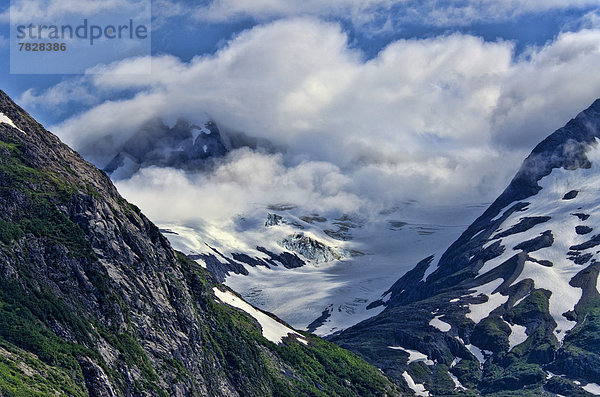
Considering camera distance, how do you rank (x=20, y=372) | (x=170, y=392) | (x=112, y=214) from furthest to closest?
1. (x=112, y=214)
2. (x=170, y=392)
3. (x=20, y=372)

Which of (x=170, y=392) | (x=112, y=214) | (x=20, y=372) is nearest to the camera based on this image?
(x=20, y=372)

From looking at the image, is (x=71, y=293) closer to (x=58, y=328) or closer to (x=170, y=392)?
(x=58, y=328)

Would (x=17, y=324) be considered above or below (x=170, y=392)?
above

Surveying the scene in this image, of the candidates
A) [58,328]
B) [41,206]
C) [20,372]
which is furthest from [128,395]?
[41,206]

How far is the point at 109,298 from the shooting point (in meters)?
174

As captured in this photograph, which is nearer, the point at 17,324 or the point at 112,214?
the point at 17,324

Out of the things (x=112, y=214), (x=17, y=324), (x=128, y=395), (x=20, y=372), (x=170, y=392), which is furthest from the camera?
(x=112, y=214)

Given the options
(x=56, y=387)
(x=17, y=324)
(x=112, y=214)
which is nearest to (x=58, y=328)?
(x=17, y=324)

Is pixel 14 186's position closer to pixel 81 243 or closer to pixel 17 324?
pixel 81 243

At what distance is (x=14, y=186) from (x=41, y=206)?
22.5ft

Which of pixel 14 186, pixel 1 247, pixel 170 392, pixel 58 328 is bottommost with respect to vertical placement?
pixel 170 392

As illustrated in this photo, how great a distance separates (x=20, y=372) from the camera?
137 metres

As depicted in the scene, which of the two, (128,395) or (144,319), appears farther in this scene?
(144,319)

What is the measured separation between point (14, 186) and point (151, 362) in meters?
40.9
